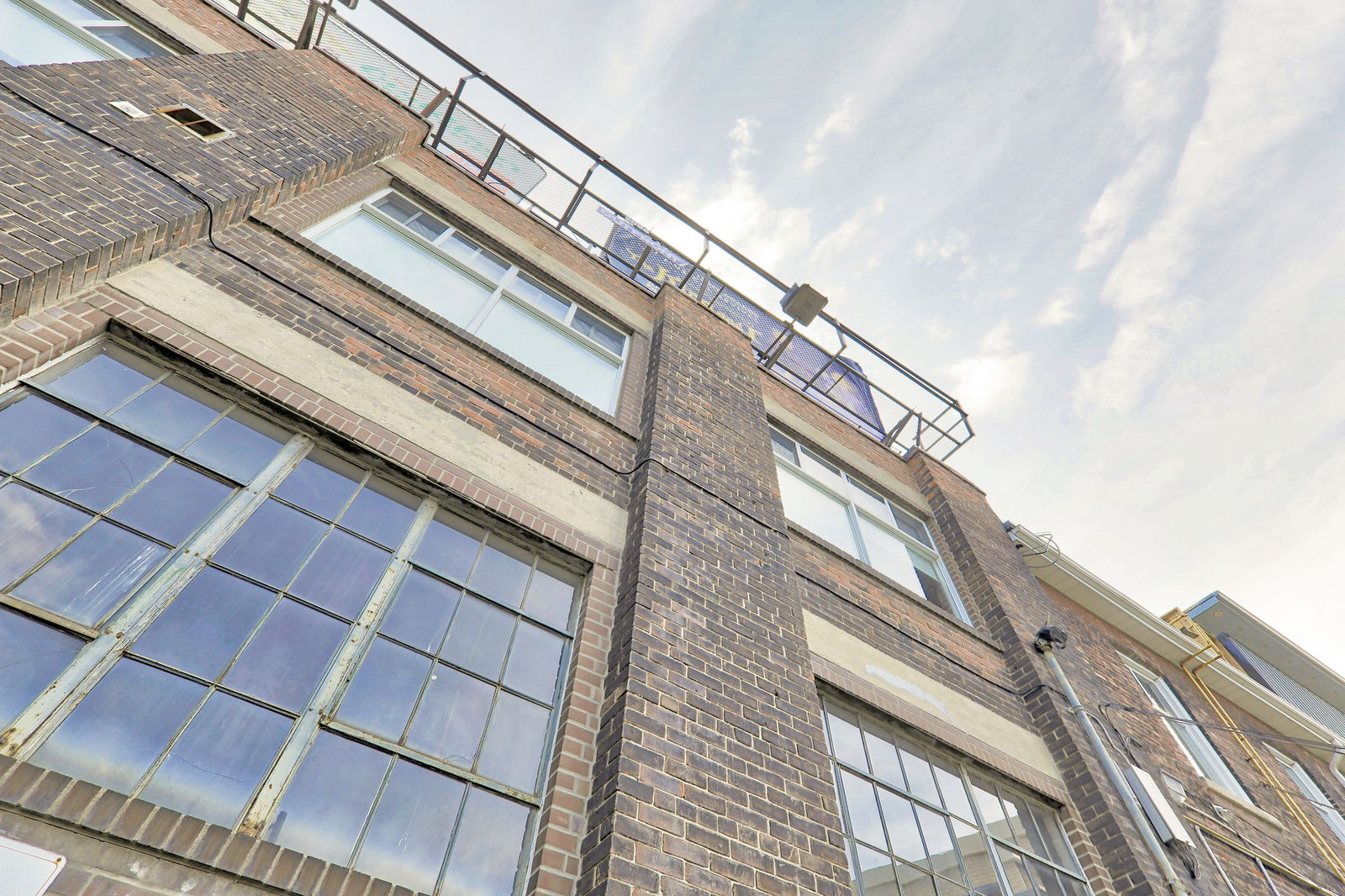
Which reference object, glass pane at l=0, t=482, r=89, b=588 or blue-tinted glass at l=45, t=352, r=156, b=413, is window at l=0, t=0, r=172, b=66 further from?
glass pane at l=0, t=482, r=89, b=588

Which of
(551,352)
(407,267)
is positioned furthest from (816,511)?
(407,267)

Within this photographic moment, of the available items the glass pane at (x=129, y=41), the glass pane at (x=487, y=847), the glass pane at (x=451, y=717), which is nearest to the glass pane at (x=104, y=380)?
the glass pane at (x=451, y=717)

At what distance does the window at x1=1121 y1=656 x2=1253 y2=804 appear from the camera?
9.30 meters

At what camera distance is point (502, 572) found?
14.5 ft

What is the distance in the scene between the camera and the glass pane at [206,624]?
290 centimetres

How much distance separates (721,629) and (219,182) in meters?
4.69

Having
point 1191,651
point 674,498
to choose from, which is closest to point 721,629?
point 674,498

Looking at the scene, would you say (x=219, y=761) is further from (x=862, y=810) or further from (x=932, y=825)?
(x=932, y=825)

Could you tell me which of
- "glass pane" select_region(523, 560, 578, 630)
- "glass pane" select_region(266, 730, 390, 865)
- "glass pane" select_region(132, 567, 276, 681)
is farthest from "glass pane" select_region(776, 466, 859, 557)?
"glass pane" select_region(132, 567, 276, 681)

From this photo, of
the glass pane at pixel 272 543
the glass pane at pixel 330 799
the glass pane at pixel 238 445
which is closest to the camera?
the glass pane at pixel 330 799

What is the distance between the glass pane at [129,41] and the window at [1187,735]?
1342cm

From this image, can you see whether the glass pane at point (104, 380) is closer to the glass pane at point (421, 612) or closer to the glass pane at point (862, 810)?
the glass pane at point (421, 612)

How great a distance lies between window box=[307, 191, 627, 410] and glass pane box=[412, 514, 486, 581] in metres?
2.34

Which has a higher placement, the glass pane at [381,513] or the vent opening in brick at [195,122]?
the vent opening in brick at [195,122]
